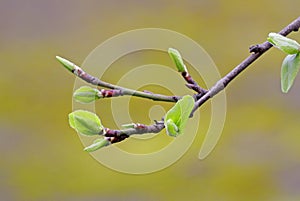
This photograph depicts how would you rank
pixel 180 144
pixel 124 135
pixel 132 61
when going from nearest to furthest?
1. pixel 124 135
2. pixel 180 144
3. pixel 132 61

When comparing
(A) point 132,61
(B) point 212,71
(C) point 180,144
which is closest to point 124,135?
(C) point 180,144

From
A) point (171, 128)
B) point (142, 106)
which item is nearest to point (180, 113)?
point (171, 128)

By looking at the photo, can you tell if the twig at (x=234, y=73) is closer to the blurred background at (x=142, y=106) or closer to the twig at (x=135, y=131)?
the twig at (x=135, y=131)

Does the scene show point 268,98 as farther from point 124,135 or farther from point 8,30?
point 124,135

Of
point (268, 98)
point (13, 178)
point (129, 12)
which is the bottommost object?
point (268, 98)

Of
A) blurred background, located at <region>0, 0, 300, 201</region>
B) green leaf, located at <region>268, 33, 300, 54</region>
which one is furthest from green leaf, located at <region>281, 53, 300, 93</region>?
blurred background, located at <region>0, 0, 300, 201</region>

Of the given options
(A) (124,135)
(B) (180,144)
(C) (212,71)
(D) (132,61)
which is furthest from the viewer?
(D) (132,61)

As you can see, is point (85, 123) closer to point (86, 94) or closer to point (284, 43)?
point (86, 94)
